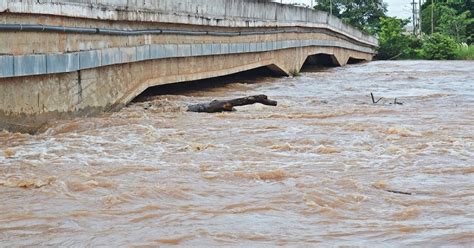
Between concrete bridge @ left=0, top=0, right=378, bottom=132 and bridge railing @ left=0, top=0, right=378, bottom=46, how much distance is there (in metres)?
0.02

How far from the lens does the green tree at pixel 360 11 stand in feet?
188

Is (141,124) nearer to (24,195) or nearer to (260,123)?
(260,123)

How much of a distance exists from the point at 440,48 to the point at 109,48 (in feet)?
107

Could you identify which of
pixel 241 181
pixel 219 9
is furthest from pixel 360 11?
pixel 241 181

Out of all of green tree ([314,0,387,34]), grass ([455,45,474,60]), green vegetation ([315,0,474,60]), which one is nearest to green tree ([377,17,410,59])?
green vegetation ([315,0,474,60])

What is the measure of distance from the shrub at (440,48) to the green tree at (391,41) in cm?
244

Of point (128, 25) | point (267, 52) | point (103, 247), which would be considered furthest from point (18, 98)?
point (267, 52)

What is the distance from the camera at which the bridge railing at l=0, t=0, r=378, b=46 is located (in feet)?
31.0

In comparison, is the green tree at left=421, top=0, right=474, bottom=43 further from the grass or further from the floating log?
the floating log

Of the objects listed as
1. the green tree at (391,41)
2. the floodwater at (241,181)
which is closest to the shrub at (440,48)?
the green tree at (391,41)

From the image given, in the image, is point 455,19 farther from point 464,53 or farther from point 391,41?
point 464,53

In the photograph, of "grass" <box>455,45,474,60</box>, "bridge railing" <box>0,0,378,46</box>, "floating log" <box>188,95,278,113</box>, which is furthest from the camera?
"grass" <box>455,45,474,60</box>

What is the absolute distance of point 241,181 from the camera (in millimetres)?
6164

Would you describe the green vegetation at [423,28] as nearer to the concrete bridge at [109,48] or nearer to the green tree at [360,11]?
the green tree at [360,11]
